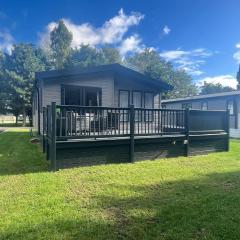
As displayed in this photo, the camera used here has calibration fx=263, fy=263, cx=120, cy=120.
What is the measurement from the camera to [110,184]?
539 centimetres

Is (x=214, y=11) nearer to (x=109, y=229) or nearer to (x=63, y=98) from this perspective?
(x=63, y=98)

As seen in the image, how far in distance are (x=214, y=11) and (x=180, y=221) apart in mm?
14300

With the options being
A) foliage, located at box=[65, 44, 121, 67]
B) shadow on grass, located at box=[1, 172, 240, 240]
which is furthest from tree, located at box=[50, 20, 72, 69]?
shadow on grass, located at box=[1, 172, 240, 240]

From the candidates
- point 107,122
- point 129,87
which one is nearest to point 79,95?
point 129,87

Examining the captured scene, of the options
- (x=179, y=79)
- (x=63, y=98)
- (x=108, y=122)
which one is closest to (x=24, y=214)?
(x=108, y=122)

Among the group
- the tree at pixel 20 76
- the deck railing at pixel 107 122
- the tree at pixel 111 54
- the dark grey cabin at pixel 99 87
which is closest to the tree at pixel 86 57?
the tree at pixel 111 54

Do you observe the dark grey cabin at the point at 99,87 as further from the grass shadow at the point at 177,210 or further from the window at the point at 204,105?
the window at the point at 204,105

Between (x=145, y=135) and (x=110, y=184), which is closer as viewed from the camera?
(x=110, y=184)

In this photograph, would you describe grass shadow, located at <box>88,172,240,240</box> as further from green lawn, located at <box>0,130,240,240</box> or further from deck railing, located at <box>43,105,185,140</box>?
deck railing, located at <box>43,105,185,140</box>

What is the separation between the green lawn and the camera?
3.32 metres

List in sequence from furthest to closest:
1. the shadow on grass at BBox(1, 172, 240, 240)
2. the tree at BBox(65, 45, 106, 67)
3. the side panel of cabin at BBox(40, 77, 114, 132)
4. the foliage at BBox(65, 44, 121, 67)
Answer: the tree at BBox(65, 45, 106, 67)
the foliage at BBox(65, 44, 121, 67)
the side panel of cabin at BBox(40, 77, 114, 132)
the shadow on grass at BBox(1, 172, 240, 240)

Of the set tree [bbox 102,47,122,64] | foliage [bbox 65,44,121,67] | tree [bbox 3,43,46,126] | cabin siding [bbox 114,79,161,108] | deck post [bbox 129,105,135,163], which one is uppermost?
tree [bbox 102,47,122,64]

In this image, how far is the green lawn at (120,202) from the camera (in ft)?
10.9

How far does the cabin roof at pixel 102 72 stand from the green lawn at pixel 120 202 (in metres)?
5.91
